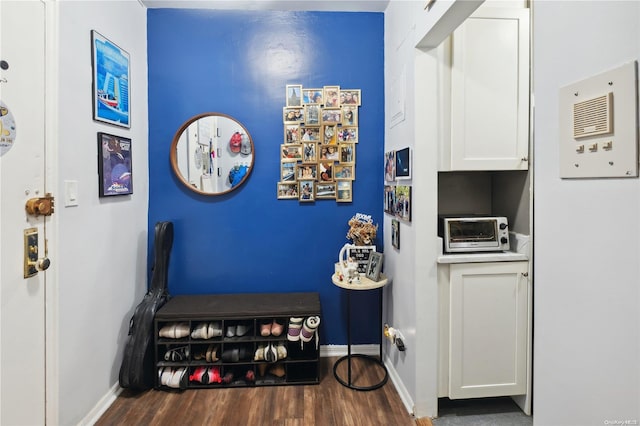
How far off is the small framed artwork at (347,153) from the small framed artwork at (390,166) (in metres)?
0.25

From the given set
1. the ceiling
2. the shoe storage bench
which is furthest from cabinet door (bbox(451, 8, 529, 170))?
the shoe storage bench

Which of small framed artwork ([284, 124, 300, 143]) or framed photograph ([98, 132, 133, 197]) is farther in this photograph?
small framed artwork ([284, 124, 300, 143])

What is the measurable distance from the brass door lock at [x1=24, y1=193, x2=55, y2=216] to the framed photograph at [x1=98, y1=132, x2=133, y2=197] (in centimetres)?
44

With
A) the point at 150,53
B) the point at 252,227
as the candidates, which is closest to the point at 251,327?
the point at 252,227

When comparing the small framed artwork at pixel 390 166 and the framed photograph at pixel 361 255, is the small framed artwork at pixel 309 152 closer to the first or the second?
the small framed artwork at pixel 390 166

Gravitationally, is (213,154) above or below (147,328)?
above

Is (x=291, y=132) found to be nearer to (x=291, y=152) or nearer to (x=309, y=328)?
(x=291, y=152)

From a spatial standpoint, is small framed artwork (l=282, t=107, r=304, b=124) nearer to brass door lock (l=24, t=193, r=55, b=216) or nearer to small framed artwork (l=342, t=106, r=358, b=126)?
small framed artwork (l=342, t=106, r=358, b=126)

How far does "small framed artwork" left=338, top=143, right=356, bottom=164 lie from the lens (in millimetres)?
2682

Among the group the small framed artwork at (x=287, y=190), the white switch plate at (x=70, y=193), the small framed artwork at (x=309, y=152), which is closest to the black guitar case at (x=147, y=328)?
the white switch plate at (x=70, y=193)

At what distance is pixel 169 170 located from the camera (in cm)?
265

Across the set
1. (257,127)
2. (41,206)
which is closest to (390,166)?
(257,127)

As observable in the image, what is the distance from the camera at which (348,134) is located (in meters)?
2.68

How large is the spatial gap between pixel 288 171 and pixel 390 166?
0.76 m
